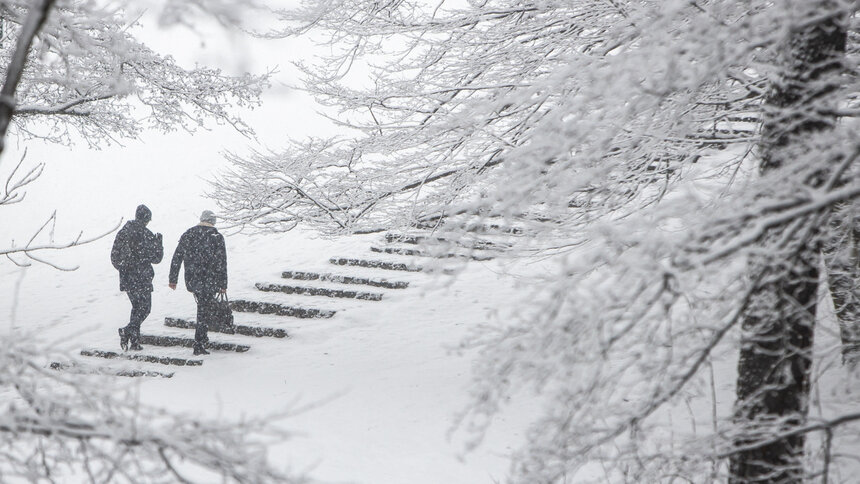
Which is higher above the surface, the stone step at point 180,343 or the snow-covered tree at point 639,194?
the snow-covered tree at point 639,194

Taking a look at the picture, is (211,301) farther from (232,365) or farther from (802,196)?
(802,196)

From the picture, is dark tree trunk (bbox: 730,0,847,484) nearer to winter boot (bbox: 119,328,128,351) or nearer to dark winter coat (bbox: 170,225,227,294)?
dark winter coat (bbox: 170,225,227,294)

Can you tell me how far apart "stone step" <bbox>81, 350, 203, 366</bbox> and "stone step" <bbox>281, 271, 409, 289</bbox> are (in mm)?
2504

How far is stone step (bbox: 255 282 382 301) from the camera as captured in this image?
8.78 metres

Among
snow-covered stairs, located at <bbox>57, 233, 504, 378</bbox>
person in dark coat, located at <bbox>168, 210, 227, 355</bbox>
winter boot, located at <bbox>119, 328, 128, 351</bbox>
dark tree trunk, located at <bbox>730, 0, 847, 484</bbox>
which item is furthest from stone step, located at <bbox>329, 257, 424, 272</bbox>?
dark tree trunk, located at <bbox>730, 0, 847, 484</bbox>

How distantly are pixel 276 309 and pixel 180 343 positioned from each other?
3.95 feet

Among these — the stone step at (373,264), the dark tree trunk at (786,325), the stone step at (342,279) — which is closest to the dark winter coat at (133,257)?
the stone step at (342,279)

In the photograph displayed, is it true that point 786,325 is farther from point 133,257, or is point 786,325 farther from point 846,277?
point 133,257

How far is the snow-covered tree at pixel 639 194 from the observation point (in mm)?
2135

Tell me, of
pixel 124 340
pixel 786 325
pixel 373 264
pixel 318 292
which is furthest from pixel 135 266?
pixel 786 325

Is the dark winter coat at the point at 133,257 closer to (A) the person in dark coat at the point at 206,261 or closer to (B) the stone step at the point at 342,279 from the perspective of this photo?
(A) the person in dark coat at the point at 206,261

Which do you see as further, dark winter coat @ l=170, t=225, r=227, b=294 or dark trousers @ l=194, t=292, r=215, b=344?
dark winter coat @ l=170, t=225, r=227, b=294

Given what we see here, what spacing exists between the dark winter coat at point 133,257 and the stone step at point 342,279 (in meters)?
2.13

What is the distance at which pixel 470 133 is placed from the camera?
16.6ft
